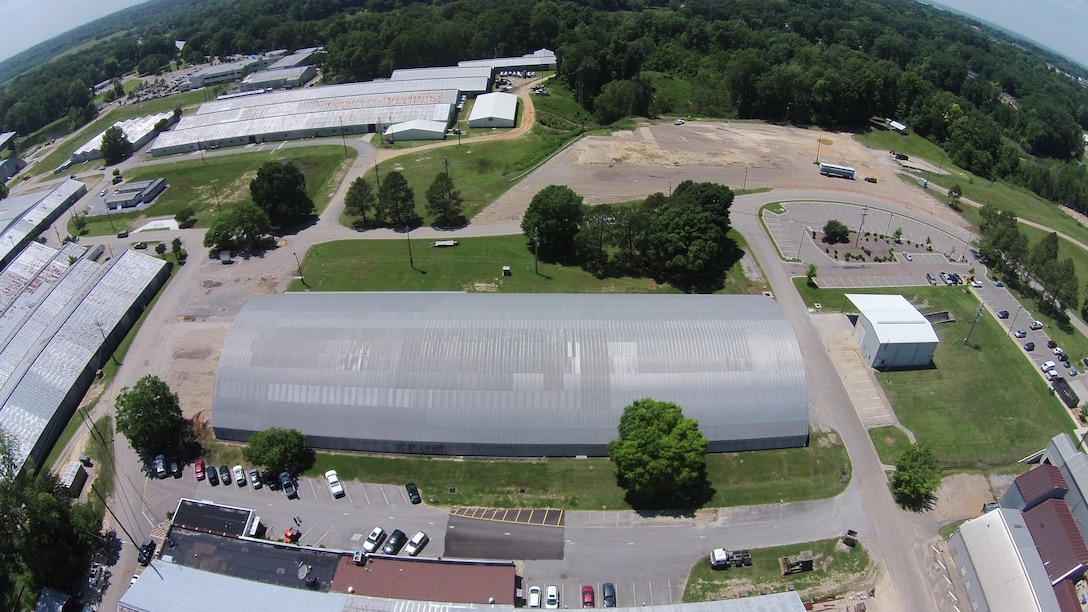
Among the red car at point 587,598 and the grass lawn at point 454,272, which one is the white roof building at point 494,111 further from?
the red car at point 587,598

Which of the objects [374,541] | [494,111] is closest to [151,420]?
[374,541]

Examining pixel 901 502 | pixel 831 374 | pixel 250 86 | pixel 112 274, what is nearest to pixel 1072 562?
pixel 901 502

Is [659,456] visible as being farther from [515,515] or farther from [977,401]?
[977,401]

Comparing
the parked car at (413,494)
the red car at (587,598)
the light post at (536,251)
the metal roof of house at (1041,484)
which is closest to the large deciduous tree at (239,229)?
the light post at (536,251)

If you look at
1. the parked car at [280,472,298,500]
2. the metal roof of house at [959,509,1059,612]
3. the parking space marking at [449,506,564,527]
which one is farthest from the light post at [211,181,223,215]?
the metal roof of house at [959,509,1059,612]

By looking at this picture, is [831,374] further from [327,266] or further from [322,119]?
[322,119]
